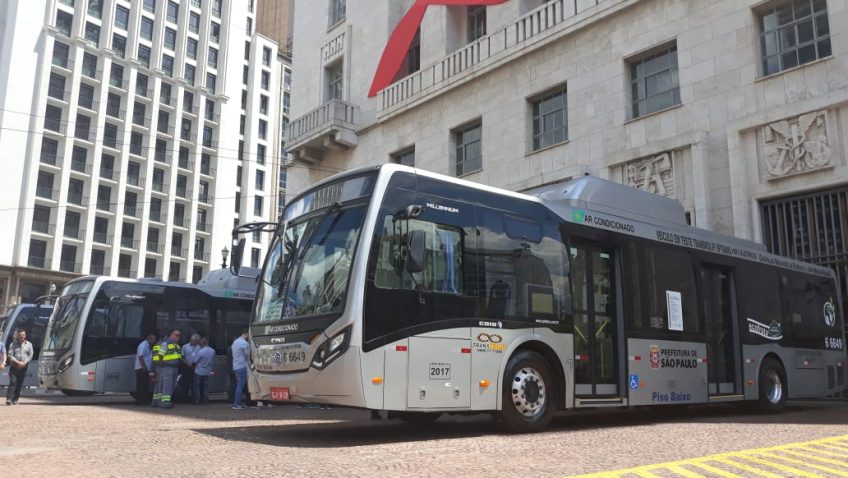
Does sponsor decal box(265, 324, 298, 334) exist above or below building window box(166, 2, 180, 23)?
below

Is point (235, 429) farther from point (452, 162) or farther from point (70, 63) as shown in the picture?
point (70, 63)

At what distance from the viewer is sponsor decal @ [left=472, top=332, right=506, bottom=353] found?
28.7ft

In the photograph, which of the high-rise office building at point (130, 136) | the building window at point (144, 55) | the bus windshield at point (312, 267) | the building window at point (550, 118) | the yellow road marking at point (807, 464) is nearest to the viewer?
the yellow road marking at point (807, 464)

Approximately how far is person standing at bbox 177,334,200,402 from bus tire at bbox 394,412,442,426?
8.51m

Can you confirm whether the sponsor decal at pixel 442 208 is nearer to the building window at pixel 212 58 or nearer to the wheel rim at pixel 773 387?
the wheel rim at pixel 773 387

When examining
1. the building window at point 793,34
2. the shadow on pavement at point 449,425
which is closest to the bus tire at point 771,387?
the shadow on pavement at point 449,425

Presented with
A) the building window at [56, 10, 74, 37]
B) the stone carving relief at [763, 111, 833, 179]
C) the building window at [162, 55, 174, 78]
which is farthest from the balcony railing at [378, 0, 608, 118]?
the building window at [162, 55, 174, 78]

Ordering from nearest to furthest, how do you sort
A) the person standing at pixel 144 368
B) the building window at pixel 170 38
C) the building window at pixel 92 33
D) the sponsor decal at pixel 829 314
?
the sponsor decal at pixel 829 314 → the person standing at pixel 144 368 → the building window at pixel 92 33 → the building window at pixel 170 38

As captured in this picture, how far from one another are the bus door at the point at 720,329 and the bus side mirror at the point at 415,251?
241 inches

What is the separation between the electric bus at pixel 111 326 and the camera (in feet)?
54.9

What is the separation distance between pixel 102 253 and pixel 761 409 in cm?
5700

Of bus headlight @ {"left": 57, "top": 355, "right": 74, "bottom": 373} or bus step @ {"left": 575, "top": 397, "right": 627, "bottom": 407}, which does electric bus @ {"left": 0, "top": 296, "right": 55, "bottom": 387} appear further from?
bus step @ {"left": 575, "top": 397, "right": 627, "bottom": 407}

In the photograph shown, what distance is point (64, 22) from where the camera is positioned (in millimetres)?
58844

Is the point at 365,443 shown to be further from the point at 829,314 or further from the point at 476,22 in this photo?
the point at 476,22
